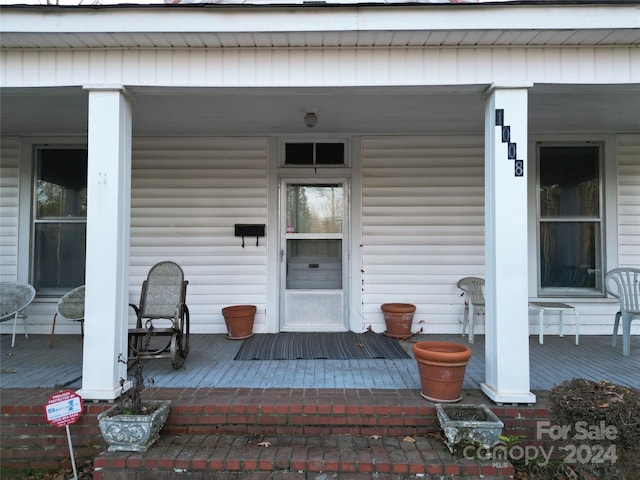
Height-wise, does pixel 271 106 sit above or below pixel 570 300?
above

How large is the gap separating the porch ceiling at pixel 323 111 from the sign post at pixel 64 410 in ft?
6.91

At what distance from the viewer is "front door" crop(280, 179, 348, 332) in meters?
4.42

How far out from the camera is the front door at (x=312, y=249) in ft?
14.5

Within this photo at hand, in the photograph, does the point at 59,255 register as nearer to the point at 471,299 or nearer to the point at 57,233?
the point at 57,233

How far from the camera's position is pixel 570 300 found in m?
4.33

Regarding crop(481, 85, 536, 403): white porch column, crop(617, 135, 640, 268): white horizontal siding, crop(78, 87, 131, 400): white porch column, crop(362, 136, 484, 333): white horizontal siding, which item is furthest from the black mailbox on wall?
crop(617, 135, 640, 268): white horizontal siding

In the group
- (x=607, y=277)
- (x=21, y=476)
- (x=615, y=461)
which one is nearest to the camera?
→ (x=615, y=461)

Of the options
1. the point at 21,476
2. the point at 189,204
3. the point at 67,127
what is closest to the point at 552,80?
the point at 189,204

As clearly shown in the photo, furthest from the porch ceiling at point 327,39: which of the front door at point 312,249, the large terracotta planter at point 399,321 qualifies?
the large terracotta planter at point 399,321

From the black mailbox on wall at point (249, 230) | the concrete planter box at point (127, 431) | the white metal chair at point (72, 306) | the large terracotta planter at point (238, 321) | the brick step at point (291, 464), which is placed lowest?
the brick step at point (291, 464)

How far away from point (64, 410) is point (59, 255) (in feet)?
9.61

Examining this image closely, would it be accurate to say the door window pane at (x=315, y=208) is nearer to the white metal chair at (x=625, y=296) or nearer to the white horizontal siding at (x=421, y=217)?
the white horizontal siding at (x=421, y=217)

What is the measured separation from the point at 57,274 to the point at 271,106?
3382 mm

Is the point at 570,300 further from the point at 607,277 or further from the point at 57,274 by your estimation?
the point at 57,274
